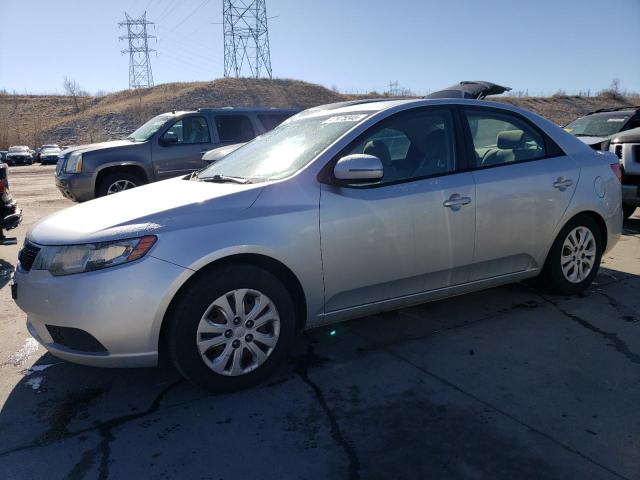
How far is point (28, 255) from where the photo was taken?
10.5 feet

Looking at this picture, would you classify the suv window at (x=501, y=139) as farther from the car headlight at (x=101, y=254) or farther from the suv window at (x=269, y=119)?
the suv window at (x=269, y=119)

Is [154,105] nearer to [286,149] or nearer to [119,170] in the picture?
[119,170]

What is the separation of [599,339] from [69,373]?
3.67m

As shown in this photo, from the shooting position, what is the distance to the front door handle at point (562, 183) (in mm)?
4277

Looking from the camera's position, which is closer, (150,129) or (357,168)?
(357,168)

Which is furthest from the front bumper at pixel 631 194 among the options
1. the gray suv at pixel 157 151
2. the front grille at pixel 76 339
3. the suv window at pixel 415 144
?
the front grille at pixel 76 339

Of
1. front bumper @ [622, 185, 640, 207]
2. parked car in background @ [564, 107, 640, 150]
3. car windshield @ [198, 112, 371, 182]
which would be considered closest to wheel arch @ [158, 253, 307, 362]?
car windshield @ [198, 112, 371, 182]

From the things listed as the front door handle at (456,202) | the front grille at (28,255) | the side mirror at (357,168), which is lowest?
the front grille at (28,255)

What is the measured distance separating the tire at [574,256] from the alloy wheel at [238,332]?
2.58 meters

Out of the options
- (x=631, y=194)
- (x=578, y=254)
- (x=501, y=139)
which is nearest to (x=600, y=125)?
(x=631, y=194)

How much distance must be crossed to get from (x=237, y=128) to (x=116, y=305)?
7.60m

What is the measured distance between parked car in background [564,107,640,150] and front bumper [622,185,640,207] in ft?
8.68

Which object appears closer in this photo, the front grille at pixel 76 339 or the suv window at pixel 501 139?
the front grille at pixel 76 339

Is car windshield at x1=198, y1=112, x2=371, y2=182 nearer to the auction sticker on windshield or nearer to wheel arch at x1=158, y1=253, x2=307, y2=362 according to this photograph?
the auction sticker on windshield
